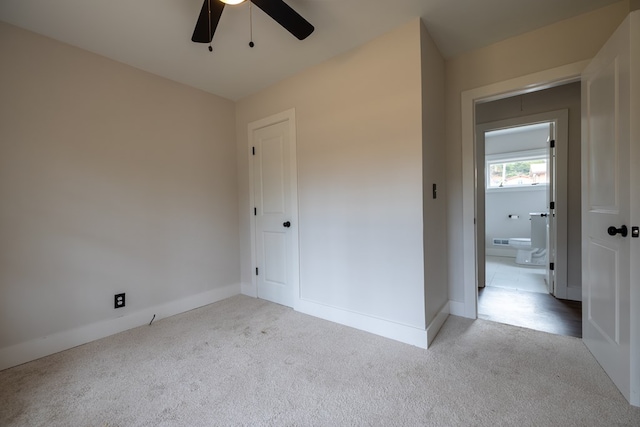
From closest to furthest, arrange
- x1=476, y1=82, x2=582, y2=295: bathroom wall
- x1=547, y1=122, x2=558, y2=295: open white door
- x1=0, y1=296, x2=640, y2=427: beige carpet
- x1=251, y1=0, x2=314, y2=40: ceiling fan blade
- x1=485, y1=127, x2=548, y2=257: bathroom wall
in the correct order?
x1=0, y1=296, x2=640, y2=427: beige carpet, x1=251, y1=0, x2=314, y2=40: ceiling fan blade, x1=476, y1=82, x2=582, y2=295: bathroom wall, x1=547, y1=122, x2=558, y2=295: open white door, x1=485, y1=127, x2=548, y2=257: bathroom wall

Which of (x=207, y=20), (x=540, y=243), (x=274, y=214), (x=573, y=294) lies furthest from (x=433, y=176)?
(x=540, y=243)

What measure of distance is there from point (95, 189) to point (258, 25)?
1.95 meters

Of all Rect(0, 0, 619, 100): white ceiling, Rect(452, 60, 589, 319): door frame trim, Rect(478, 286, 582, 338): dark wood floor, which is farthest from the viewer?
Rect(452, 60, 589, 319): door frame trim

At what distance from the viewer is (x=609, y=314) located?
1596 mm

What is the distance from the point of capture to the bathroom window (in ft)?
17.5

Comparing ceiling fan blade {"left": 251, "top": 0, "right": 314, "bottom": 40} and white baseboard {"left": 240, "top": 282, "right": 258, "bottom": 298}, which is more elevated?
ceiling fan blade {"left": 251, "top": 0, "right": 314, "bottom": 40}

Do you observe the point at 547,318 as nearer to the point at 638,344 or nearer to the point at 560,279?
the point at 560,279

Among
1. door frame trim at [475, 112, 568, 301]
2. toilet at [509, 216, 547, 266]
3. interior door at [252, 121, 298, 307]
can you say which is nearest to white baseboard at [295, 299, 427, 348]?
interior door at [252, 121, 298, 307]

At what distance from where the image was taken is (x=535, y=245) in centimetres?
453

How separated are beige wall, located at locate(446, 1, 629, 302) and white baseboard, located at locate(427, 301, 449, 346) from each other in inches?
6.9

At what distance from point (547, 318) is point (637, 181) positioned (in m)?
1.63

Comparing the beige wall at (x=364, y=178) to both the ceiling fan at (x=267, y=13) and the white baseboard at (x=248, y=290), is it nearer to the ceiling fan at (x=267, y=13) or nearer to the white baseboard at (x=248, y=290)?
the ceiling fan at (x=267, y=13)

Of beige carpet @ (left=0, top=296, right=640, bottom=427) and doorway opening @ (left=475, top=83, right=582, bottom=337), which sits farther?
doorway opening @ (left=475, top=83, right=582, bottom=337)

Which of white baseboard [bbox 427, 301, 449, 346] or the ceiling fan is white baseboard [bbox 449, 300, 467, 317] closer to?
white baseboard [bbox 427, 301, 449, 346]
